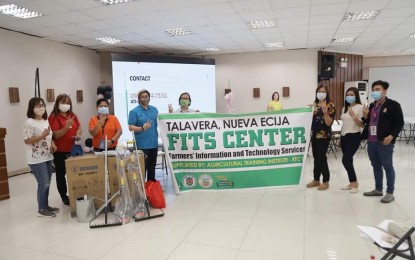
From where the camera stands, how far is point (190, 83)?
8.15 m

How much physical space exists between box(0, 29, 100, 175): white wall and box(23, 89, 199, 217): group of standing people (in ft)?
9.77

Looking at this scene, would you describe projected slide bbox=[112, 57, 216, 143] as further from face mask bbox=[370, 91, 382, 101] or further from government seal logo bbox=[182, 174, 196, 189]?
face mask bbox=[370, 91, 382, 101]

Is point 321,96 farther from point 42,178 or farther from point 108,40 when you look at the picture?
point 108,40

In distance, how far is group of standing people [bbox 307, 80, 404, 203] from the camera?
11.2 feet

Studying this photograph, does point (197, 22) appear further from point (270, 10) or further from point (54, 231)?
point (54, 231)

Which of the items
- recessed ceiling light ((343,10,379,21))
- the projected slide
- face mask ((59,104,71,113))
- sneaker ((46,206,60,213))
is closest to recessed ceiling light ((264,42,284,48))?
the projected slide

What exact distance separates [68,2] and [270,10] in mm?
3237

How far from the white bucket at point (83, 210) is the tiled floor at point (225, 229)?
9 cm

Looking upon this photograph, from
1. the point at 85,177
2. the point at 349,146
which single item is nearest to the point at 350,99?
the point at 349,146

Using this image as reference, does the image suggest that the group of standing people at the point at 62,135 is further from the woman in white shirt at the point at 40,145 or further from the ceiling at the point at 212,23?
the ceiling at the point at 212,23

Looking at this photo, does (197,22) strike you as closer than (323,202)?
No

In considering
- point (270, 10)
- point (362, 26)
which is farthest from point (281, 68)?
point (270, 10)

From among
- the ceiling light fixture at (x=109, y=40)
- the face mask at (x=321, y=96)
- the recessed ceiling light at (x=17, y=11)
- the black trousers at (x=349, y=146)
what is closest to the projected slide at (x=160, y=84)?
the ceiling light fixture at (x=109, y=40)

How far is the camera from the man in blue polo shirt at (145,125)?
3857 mm
